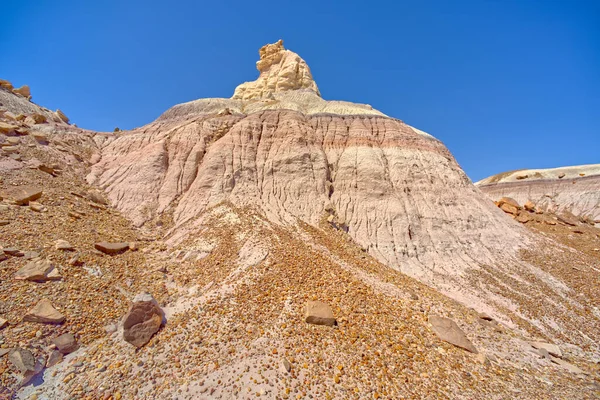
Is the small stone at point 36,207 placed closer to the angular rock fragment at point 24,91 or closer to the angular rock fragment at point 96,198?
the angular rock fragment at point 96,198

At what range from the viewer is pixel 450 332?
8898 millimetres

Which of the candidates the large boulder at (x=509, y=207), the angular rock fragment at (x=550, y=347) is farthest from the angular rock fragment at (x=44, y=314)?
the large boulder at (x=509, y=207)

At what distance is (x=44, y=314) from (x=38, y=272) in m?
1.79

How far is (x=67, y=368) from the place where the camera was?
6.54 meters

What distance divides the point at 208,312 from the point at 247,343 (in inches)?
76.3

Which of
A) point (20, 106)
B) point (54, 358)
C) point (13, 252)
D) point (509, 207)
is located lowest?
point (54, 358)

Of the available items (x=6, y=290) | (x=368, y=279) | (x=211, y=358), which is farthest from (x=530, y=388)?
(x=6, y=290)

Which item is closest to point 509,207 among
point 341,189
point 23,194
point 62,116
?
point 341,189

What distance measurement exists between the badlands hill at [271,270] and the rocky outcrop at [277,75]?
28.3 ft

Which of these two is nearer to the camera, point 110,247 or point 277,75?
point 110,247

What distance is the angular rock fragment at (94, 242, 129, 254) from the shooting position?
35.2 ft

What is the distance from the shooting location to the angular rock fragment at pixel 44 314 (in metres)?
7.15

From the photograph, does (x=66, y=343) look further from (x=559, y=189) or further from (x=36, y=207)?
(x=559, y=189)

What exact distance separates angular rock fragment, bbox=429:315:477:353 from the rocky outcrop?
2758 centimetres
